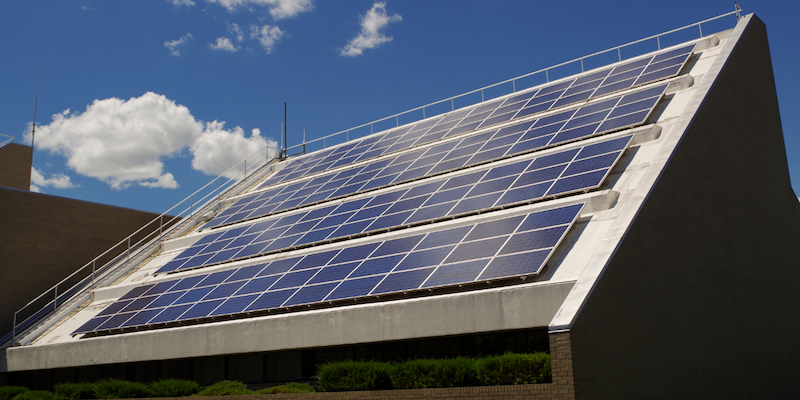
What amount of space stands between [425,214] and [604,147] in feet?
21.1

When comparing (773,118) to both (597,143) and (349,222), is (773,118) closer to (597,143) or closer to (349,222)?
(597,143)

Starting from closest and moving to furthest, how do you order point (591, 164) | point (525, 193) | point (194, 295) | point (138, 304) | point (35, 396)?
point (591, 164) → point (525, 193) → point (35, 396) → point (194, 295) → point (138, 304)

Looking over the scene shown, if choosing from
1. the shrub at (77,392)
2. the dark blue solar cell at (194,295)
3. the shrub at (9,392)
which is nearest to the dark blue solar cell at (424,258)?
the dark blue solar cell at (194,295)

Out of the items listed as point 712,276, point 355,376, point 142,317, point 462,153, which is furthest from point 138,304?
point 712,276

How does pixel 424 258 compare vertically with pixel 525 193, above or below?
below

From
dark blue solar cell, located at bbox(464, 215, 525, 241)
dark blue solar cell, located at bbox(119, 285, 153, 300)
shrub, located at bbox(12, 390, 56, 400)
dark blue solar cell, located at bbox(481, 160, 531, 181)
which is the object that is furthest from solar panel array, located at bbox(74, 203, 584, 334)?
dark blue solar cell, located at bbox(481, 160, 531, 181)

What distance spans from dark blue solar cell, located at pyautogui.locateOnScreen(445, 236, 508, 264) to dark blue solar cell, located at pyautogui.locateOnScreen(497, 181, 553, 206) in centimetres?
259

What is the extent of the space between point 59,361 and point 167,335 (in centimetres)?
608

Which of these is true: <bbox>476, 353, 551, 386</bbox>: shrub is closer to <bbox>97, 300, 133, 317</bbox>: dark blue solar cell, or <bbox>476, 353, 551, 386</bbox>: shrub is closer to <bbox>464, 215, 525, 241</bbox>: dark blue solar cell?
<bbox>464, 215, 525, 241</bbox>: dark blue solar cell

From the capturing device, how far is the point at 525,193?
68.8 feet

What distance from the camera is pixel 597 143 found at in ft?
73.8

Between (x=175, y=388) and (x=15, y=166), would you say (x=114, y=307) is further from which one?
(x=15, y=166)

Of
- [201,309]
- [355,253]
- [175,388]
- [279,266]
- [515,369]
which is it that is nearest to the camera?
[515,369]

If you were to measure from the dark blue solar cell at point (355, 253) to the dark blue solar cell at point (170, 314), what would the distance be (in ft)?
19.8
